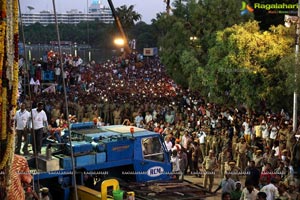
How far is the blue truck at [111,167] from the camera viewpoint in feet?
34.6

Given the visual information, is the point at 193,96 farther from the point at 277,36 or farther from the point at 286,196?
the point at 286,196

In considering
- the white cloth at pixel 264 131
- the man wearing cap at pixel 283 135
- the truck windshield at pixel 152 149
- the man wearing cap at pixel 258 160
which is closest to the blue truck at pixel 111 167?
the truck windshield at pixel 152 149

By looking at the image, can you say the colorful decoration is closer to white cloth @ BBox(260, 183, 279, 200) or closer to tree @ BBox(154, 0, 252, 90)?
white cloth @ BBox(260, 183, 279, 200)

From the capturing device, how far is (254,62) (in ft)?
65.6

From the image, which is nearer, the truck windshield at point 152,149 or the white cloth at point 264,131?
the truck windshield at point 152,149

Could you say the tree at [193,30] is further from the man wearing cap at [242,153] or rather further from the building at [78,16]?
the building at [78,16]

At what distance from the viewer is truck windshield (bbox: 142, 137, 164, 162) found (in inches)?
463

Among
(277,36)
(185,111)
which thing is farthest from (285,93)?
(185,111)

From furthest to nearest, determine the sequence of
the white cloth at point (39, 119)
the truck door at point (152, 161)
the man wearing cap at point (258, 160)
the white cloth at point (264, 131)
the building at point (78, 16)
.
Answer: the building at point (78, 16), the white cloth at point (264, 131), the man wearing cap at point (258, 160), the truck door at point (152, 161), the white cloth at point (39, 119)

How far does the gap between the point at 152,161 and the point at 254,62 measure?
9.51m

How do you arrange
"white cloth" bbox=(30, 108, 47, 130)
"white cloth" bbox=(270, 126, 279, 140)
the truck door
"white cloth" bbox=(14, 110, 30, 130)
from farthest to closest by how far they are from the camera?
1. "white cloth" bbox=(270, 126, 279, 140)
2. the truck door
3. "white cloth" bbox=(14, 110, 30, 130)
4. "white cloth" bbox=(30, 108, 47, 130)

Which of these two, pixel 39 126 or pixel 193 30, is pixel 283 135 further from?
pixel 193 30

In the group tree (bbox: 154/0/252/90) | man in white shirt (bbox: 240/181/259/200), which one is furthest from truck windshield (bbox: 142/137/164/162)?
tree (bbox: 154/0/252/90)

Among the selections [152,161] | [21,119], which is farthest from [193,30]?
[21,119]
